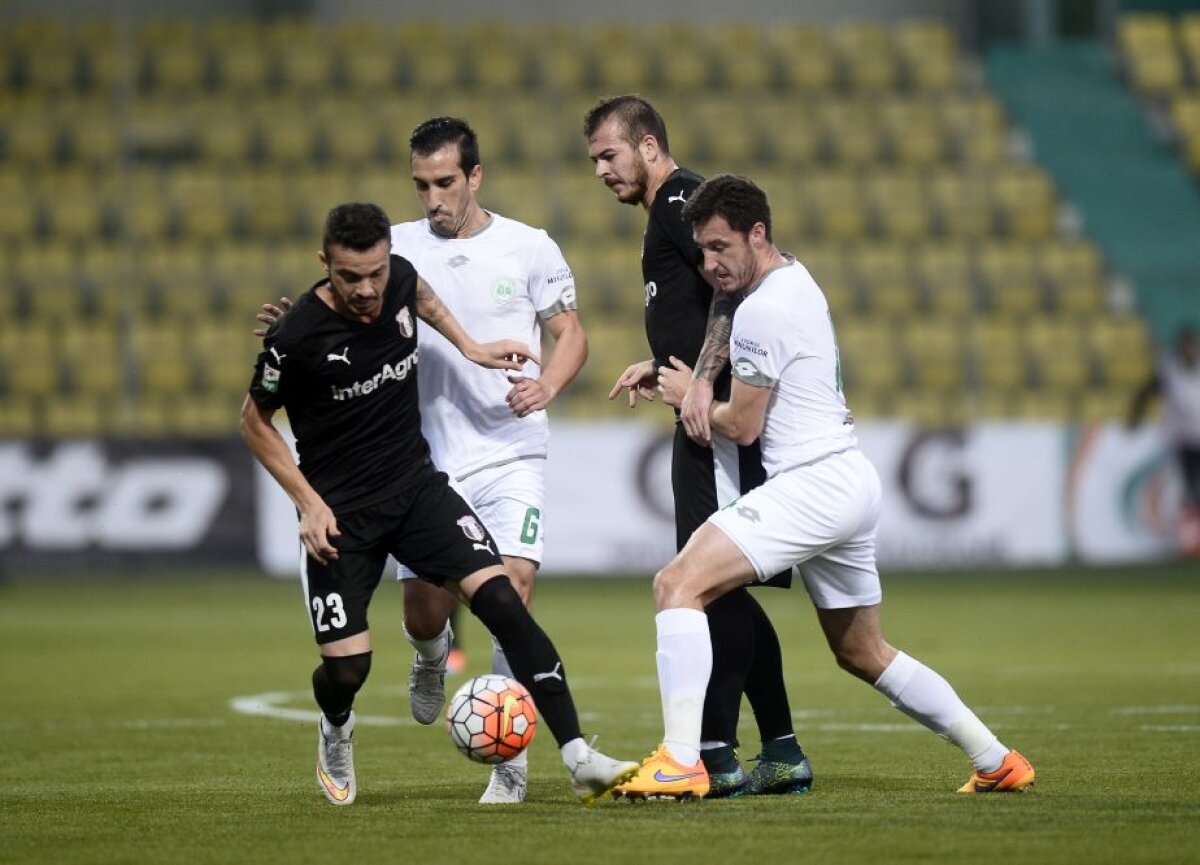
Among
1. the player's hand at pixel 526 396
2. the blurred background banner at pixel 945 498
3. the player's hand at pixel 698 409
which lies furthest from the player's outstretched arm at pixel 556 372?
the blurred background banner at pixel 945 498

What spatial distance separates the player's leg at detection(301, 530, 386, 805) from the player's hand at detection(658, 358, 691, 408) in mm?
1152

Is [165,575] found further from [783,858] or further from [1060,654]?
[783,858]

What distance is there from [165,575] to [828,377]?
1349cm

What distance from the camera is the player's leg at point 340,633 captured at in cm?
683

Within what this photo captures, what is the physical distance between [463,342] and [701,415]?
92cm

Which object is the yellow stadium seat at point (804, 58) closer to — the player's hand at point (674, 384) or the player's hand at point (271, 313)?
the player's hand at point (674, 384)

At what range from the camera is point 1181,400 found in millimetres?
18984

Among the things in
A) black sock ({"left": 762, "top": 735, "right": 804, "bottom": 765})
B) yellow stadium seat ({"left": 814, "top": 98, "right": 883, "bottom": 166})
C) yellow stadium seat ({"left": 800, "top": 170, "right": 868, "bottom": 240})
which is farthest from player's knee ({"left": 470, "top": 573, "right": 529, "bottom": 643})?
yellow stadium seat ({"left": 814, "top": 98, "right": 883, "bottom": 166})

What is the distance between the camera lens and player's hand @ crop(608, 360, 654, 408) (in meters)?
7.15

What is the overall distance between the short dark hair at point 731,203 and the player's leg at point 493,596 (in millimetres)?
1318

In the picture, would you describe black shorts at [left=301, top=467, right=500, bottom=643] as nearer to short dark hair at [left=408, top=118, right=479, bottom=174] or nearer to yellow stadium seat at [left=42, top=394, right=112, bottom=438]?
short dark hair at [left=408, top=118, right=479, bottom=174]

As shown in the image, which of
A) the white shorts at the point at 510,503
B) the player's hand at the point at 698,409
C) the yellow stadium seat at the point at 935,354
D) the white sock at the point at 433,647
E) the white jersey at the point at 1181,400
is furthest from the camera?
the yellow stadium seat at the point at 935,354

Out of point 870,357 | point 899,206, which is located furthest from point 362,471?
point 899,206

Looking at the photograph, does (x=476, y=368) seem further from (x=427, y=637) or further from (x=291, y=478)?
(x=291, y=478)
